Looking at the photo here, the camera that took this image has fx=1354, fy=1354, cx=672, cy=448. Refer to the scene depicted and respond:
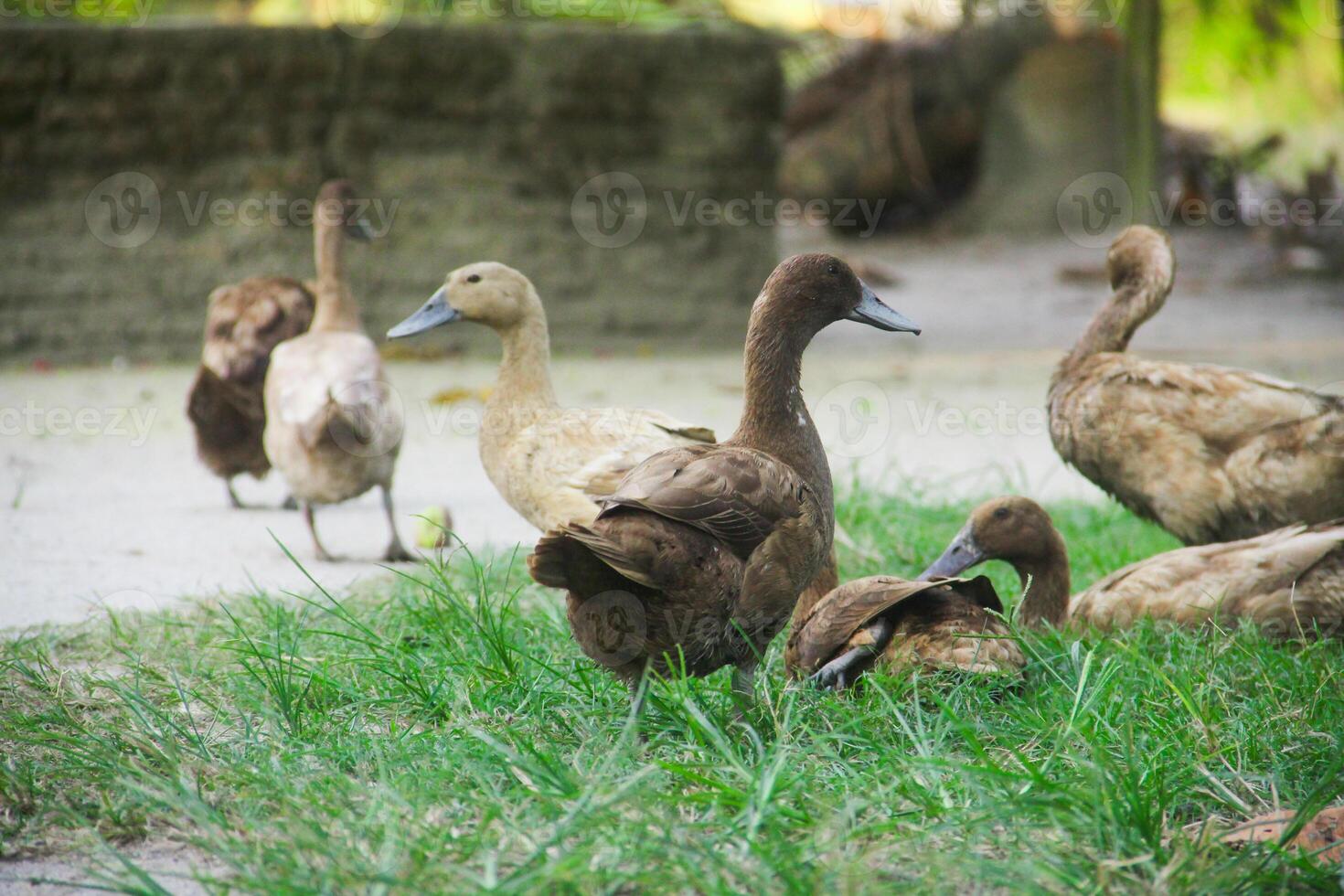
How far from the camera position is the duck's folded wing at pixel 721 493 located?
2.65m

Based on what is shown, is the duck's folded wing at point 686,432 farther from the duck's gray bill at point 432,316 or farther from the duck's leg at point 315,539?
the duck's leg at point 315,539

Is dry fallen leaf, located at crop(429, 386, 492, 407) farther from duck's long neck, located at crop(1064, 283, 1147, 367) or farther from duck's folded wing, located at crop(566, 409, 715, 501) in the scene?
duck's long neck, located at crop(1064, 283, 1147, 367)

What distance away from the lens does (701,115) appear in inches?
377

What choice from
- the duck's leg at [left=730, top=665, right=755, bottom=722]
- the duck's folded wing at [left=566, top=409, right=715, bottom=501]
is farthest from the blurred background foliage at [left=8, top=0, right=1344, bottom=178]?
the duck's leg at [left=730, top=665, right=755, bottom=722]

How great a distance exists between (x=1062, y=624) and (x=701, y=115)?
650 cm

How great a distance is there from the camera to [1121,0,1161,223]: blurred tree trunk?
43.0 ft

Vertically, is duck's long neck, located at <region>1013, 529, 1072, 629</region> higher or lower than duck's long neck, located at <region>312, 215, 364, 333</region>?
lower

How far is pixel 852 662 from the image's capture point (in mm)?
3213

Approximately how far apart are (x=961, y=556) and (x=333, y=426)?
2119mm

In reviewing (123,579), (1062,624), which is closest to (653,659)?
(1062,624)

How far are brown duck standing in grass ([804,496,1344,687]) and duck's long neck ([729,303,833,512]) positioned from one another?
1.63ft

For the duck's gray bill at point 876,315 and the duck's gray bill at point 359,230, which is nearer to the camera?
the duck's gray bill at point 876,315

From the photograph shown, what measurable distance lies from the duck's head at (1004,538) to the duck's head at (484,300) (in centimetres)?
156

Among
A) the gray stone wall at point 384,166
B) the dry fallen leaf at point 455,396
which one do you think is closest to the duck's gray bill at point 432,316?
the dry fallen leaf at point 455,396
